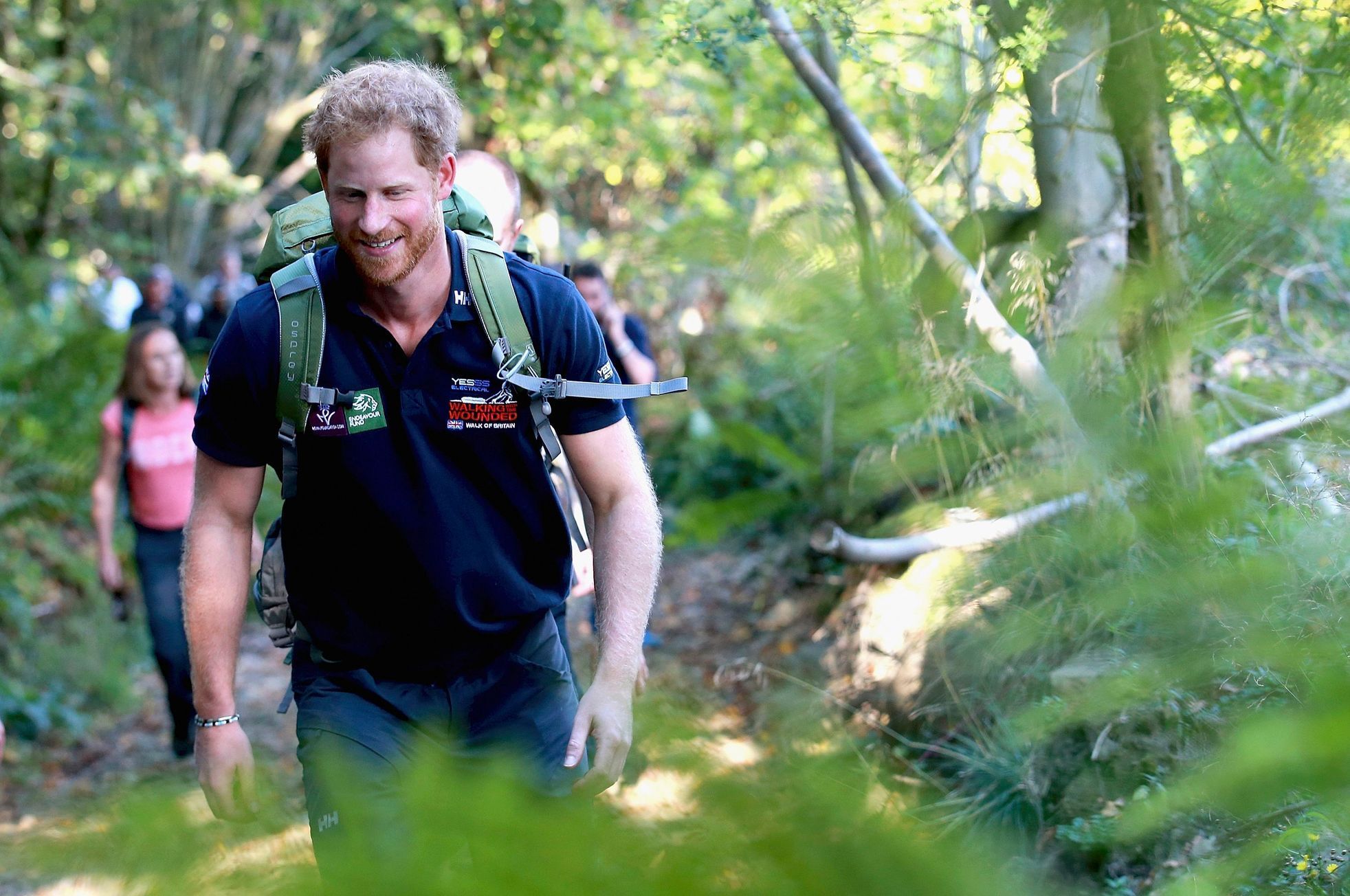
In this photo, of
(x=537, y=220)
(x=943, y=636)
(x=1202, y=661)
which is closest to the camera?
(x=1202, y=661)

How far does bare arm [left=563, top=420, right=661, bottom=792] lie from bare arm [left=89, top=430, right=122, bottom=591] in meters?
4.14

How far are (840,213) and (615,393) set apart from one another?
1.30m

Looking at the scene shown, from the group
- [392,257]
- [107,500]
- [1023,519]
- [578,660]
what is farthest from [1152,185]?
[107,500]

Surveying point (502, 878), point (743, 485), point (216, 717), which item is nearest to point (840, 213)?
point (502, 878)

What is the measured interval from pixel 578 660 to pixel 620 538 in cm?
296

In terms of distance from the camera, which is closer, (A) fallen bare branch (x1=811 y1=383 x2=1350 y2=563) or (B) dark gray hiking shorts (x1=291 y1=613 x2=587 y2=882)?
(A) fallen bare branch (x1=811 y1=383 x2=1350 y2=563)

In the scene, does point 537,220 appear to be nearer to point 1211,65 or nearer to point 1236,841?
point 1211,65

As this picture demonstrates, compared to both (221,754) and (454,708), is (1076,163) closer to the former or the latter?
(454,708)

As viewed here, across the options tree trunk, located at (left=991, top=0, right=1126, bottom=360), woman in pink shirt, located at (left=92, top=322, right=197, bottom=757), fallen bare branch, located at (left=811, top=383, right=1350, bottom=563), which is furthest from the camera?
woman in pink shirt, located at (left=92, top=322, right=197, bottom=757)

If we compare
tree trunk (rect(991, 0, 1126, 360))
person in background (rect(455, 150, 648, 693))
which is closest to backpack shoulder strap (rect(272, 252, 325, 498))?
person in background (rect(455, 150, 648, 693))

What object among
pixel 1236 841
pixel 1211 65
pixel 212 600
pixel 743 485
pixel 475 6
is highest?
pixel 475 6

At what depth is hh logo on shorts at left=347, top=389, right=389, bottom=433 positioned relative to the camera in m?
2.65

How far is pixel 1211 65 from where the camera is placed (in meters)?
3.23

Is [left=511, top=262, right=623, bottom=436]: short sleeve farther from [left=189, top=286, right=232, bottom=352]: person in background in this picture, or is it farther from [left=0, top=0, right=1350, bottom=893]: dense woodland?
[left=189, top=286, right=232, bottom=352]: person in background
